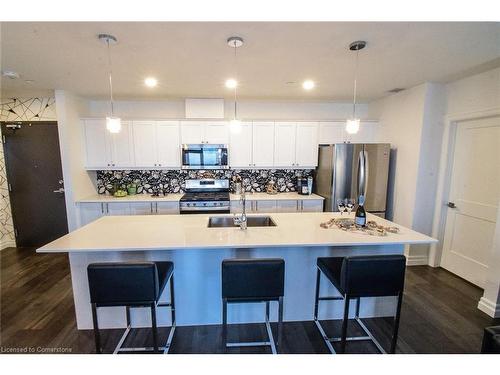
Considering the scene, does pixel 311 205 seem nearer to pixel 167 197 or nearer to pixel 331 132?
pixel 331 132

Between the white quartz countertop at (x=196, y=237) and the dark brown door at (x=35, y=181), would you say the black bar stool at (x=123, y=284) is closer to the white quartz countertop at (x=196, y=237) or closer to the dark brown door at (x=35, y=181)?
the white quartz countertop at (x=196, y=237)

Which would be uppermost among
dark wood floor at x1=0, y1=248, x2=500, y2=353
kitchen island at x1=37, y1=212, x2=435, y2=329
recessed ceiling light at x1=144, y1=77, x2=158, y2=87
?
recessed ceiling light at x1=144, y1=77, x2=158, y2=87

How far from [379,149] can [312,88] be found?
1.33 meters

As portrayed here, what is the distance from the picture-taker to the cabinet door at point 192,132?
12.5ft

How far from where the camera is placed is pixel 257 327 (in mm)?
2111

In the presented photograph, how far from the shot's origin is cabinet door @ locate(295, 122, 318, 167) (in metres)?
3.95

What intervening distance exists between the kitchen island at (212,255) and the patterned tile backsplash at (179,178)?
6.27 ft

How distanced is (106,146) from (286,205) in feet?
10.2

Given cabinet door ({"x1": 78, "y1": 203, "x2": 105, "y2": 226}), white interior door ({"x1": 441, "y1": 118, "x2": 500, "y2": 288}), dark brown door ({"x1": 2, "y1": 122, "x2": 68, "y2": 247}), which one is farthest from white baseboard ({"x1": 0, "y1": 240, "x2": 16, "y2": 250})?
white interior door ({"x1": 441, "y1": 118, "x2": 500, "y2": 288})

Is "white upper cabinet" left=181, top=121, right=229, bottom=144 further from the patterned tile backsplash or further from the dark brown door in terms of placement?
the dark brown door

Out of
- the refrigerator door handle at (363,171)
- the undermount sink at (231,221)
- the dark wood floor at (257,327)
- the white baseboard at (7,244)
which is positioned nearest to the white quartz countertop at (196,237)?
the undermount sink at (231,221)

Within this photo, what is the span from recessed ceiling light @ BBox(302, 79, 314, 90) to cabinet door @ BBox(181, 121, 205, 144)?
1.70 meters

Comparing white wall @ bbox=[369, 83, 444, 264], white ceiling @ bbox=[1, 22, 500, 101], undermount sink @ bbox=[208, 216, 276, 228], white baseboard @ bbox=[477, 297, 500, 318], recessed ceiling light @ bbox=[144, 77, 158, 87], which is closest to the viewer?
white ceiling @ bbox=[1, 22, 500, 101]

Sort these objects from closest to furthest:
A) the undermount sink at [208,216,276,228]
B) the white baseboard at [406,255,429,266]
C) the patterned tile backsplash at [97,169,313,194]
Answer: the undermount sink at [208,216,276,228] < the white baseboard at [406,255,429,266] < the patterned tile backsplash at [97,169,313,194]
